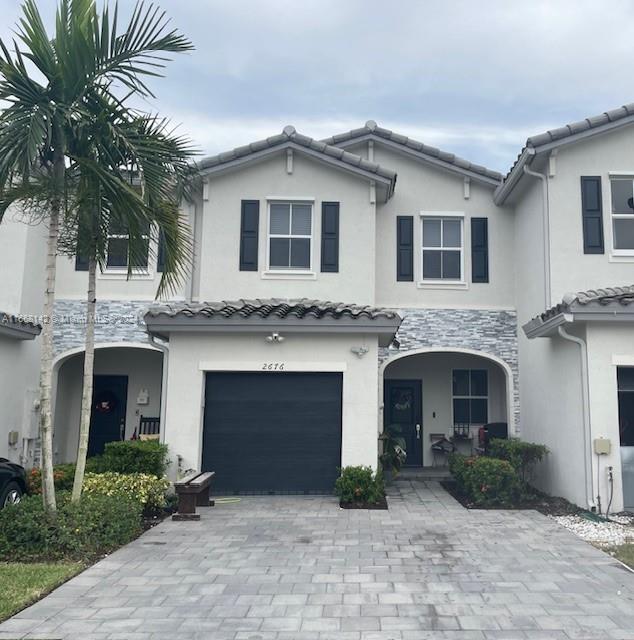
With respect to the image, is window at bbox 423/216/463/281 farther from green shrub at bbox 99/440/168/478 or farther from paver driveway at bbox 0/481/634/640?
green shrub at bbox 99/440/168/478

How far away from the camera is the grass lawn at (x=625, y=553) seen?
23.5ft

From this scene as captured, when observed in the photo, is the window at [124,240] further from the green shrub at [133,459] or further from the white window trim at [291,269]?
the white window trim at [291,269]

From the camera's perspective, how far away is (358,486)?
34.9ft

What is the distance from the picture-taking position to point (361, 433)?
1121 cm

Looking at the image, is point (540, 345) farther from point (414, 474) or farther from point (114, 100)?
point (114, 100)

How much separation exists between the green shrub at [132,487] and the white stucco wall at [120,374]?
5.17 metres

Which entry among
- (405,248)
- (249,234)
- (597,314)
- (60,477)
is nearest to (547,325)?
(597,314)

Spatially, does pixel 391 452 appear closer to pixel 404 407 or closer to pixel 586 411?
pixel 404 407

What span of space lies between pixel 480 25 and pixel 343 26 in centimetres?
279

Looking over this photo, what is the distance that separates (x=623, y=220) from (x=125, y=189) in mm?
10300

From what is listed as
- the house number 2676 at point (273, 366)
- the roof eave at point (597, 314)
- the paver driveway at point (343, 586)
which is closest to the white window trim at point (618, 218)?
the roof eave at point (597, 314)

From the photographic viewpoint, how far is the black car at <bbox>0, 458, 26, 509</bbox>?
8992 mm

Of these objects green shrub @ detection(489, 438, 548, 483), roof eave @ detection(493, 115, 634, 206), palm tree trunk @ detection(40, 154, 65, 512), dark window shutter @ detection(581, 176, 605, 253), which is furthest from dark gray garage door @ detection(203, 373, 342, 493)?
roof eave @ detection(493, 115, 634, 206)

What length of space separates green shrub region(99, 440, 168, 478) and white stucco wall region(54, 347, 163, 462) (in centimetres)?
443
